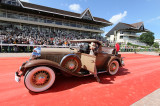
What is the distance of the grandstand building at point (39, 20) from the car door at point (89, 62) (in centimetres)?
1814

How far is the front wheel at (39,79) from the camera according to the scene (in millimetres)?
2438

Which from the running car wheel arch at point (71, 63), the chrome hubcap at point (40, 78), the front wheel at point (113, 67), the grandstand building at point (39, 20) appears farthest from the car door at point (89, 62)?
the grandstand building at point (39, 20)

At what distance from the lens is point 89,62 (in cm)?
330

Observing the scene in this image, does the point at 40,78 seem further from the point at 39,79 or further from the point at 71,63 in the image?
the point at 71,63

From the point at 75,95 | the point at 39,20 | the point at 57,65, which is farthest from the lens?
the point at 39,20

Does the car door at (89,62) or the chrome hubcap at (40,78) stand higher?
the car door at (89,62)

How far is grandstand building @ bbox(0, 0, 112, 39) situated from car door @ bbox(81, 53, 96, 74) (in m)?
18.1

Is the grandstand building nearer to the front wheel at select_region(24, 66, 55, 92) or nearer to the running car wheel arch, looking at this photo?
the running car wheel arch

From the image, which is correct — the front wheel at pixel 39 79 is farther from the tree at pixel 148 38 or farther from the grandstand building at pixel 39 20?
the tree at pixel 148 38

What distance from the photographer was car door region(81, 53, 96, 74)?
3.13m

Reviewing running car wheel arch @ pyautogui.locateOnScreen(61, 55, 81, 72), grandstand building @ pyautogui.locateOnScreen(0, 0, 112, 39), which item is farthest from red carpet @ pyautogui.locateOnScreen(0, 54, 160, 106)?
grandstand building @ pyautogui.locateOnScreen(0, 0, 112, 39)

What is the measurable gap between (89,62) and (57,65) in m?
1.27

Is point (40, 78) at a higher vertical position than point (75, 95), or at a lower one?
higher

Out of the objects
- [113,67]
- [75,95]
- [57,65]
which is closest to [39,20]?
[57,65]
